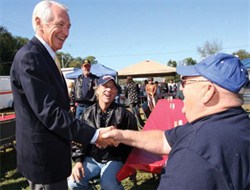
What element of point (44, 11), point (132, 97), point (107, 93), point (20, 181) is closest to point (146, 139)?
point (107, 93)

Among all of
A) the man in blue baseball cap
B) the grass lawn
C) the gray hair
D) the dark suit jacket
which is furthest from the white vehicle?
the man in blue baseball cap

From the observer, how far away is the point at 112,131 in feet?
7.80

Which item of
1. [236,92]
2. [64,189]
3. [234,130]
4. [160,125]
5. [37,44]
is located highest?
[37,44]

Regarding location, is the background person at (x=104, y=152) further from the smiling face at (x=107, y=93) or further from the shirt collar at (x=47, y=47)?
the shirt collar at (x=47, y=47)

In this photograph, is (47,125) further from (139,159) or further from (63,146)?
(139,159)

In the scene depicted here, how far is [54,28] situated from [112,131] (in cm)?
92

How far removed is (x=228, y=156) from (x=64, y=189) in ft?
4.46

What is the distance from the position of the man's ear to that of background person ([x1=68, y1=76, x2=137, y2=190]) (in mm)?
1595

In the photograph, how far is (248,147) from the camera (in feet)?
4.70

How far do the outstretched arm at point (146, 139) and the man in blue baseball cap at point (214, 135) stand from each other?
0.59 metres

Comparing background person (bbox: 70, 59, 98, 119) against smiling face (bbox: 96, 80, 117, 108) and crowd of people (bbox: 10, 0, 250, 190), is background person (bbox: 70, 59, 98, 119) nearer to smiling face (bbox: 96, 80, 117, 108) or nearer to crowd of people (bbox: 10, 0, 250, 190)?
smiling face (bbox: 96, 80, 117, 108)

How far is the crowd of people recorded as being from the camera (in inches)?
53.6

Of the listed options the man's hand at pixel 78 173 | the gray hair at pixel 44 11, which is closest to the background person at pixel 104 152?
the man's hand at pixel 78 173

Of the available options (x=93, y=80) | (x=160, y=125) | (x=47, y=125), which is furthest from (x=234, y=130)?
(x=93, y=80)
